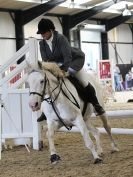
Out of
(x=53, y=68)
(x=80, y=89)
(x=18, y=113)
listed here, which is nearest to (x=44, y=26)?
(x=53, y=68)

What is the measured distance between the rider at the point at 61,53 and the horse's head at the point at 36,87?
50cm

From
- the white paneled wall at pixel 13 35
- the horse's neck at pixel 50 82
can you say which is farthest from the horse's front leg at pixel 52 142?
the white paneled wall at pixel 13 35

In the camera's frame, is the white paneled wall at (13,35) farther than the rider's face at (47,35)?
Yes

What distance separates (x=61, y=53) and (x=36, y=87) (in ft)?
2.57

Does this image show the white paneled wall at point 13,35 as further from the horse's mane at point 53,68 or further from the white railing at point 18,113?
the horse's mane at point 53,68

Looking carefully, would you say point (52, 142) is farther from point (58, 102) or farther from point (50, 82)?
point (50, 82)

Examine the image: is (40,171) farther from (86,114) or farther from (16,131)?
(16,131)

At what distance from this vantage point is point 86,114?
215 inches

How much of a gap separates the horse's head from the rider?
1.64ft

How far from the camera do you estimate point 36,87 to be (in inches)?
175

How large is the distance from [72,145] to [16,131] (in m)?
0.86

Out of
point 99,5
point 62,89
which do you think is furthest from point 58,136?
point 99,5

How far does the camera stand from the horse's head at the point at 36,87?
4352 mm

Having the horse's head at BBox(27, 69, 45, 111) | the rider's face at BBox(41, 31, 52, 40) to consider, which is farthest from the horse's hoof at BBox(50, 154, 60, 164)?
the rider's face at BBox(41, 31, 52, 40)
